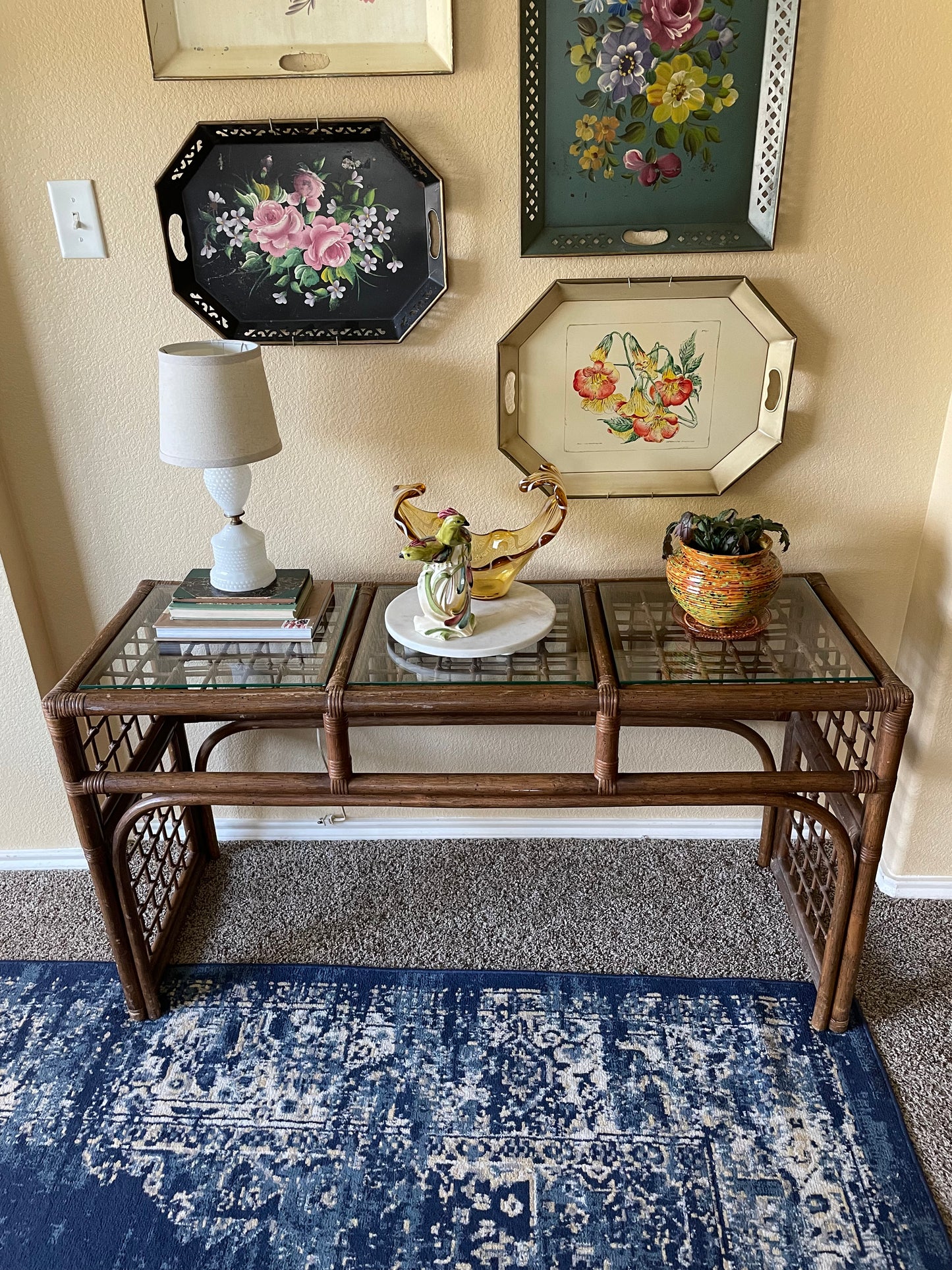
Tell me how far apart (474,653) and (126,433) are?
2.59 ft

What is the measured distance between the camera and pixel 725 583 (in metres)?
1.49

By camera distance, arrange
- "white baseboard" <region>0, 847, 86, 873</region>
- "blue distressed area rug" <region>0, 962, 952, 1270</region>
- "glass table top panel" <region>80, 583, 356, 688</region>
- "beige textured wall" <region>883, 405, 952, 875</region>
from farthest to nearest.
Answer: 1. "white baseboard" <region>0, 847, 86, 873</region>
2. "beige textured wall" <region>883, 405, 952, 875</region>
3. "glass table top panel" <region>80, 583, 356, 688</region>
4. "blue distressed area rug" <region>0, 962, 952, 1270</region>

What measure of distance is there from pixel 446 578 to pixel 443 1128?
2.91 feet

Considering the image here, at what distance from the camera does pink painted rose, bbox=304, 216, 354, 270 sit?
1.54 meters

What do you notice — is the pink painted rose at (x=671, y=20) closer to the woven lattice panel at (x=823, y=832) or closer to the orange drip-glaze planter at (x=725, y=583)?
the orange drip-glaze planter at (x=725, y=583)

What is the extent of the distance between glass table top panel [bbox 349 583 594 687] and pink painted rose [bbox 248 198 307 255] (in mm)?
655

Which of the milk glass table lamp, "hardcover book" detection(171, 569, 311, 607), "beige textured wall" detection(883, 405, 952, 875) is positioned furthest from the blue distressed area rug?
the milk glass table lamp

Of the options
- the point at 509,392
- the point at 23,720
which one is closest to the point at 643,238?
the point at 509,392

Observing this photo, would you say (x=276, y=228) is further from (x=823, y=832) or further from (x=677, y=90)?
(x=823, y=832)

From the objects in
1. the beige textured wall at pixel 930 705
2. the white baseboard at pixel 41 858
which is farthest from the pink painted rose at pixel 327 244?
the white baseboard at pixel 41 858

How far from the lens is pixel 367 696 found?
141 cm

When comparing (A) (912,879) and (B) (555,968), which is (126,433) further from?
(A) (912,879)

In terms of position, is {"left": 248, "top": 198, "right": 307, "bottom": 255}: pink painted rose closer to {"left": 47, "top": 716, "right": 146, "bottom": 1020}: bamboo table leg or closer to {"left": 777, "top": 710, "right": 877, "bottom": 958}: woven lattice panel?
{"left": 47, "top": 716, "right": 146, "bottom": 1020}: bamboo table leg

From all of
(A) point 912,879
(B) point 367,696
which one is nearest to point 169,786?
(B) point 367,696
